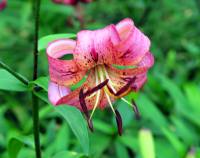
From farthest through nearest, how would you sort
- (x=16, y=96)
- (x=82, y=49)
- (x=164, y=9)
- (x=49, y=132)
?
(x=164, y=9)
(x=16, y=96)
(x=49, y=132)
(x=82, y=49)

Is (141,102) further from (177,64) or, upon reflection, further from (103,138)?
(177,64)

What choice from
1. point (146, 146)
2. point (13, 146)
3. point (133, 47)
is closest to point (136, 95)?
point (146, 146)

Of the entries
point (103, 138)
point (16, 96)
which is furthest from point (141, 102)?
point (16, 96)

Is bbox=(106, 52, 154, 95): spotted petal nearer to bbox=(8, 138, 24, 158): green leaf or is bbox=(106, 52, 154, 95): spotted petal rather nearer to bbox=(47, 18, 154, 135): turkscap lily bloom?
bbox=(47, 18, 154, 135): turkscap lily bloom

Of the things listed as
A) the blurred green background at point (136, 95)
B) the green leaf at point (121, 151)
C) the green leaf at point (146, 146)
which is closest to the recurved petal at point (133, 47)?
the blurred green background at point (136, 95)

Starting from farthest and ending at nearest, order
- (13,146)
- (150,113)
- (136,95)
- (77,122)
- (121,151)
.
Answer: (150,113) → (121,151) → (136,95) → (13,146) → (77,122)

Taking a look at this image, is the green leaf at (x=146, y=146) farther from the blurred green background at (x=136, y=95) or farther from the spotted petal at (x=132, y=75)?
the spotted petal at (x=132, y=75)

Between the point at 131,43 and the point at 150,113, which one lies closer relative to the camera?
the point at 131,43

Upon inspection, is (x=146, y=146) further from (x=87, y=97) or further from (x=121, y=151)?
(x=87, y=97)
